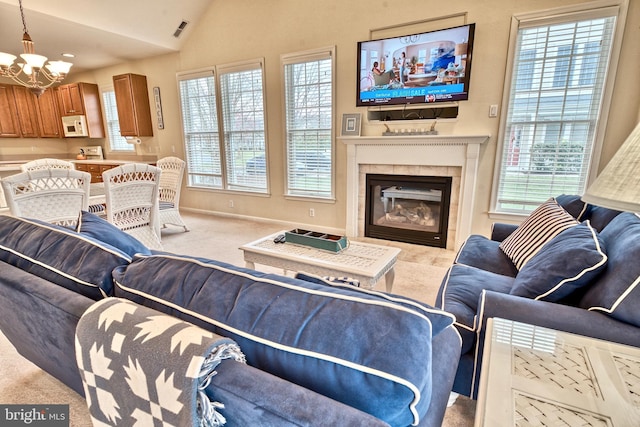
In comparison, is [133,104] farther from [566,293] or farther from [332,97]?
[566,293]

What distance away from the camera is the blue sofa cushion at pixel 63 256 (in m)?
1.01

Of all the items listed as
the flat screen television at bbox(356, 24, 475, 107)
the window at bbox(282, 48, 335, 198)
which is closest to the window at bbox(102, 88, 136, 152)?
the window at bbox(282, 48, 335, 198)

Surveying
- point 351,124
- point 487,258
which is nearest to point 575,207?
point 487,258

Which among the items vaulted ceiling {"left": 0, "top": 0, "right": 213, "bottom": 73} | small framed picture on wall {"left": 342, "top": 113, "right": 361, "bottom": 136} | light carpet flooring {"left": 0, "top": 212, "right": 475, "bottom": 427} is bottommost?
light carpet flooring {"left": 0, "top": 212, "right": 475, "bottom": 427}

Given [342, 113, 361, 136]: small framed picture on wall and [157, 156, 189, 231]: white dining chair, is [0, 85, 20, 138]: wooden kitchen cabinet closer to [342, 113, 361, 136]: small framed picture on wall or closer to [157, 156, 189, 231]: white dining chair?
[157, 156, 189, 231]: white dining chair

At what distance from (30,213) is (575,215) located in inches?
152

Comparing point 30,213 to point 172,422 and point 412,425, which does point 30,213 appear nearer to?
point 172,422

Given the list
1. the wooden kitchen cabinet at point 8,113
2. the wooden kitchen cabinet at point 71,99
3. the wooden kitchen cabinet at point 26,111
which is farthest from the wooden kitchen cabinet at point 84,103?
Result: the wooden kitchen cabinet at point 8,113

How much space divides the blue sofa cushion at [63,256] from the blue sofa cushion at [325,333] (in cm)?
32

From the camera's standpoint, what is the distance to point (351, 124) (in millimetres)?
3852

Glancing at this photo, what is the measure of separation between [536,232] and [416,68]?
7.65 ft

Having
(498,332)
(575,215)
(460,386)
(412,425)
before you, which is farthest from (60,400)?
(575,215)

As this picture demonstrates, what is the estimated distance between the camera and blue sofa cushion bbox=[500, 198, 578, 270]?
1699mm

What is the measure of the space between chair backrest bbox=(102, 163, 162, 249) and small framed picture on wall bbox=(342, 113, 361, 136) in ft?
7.23
